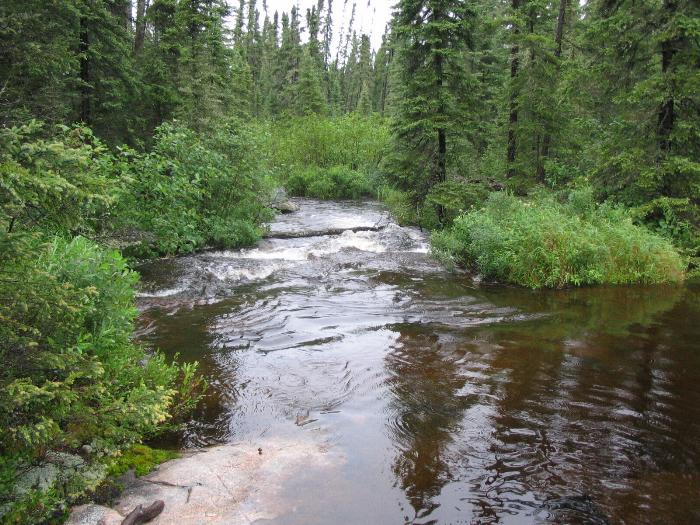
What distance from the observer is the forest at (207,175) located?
3.34 meters

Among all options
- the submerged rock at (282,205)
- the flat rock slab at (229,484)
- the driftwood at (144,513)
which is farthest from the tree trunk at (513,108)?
the driftwood at (144,513)

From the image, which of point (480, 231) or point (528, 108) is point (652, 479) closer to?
point (480, 231)

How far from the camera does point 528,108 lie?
61.2 feet

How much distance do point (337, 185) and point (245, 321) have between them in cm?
2007

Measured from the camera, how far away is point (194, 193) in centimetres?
1171

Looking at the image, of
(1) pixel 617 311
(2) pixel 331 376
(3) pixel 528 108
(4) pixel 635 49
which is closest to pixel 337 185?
(3) pixel 528 108

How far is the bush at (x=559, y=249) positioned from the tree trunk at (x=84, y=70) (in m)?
12.9

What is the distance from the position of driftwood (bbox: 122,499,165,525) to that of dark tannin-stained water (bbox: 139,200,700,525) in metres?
0.90

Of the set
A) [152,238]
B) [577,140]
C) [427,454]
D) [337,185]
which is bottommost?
[427,454]

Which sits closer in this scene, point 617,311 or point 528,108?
point 617,311

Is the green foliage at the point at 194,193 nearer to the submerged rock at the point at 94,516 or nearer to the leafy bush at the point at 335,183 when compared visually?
the submerged rock at the point at 94,516

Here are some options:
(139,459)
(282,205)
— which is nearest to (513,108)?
(282,205)

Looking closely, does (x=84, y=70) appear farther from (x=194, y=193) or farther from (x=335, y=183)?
(x=335, y=183)

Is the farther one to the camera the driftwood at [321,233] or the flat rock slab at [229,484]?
the driftwood at [321,233]
